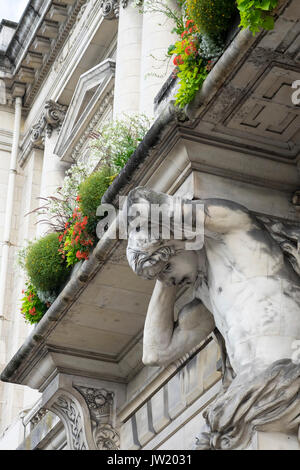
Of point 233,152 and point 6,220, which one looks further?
point 6,220

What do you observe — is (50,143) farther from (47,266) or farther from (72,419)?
(72,419)

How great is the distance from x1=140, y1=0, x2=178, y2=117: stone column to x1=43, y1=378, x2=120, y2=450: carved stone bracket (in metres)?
3.05

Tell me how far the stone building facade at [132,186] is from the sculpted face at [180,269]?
45cm

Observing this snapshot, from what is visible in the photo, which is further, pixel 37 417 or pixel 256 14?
pixel 37 417

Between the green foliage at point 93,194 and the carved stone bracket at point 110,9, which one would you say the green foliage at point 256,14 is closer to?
the green foliage at point 93,194

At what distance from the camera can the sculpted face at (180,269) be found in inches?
285

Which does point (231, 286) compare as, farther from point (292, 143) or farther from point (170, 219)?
point (292, 143)

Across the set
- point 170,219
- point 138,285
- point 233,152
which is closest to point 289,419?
point 170,219

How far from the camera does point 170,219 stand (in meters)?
6.93

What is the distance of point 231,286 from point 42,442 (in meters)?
6.21

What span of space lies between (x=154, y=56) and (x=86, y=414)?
410 centimetres

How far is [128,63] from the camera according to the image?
12.8 meters

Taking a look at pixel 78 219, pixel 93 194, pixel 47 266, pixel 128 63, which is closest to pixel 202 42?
pixel 93 194

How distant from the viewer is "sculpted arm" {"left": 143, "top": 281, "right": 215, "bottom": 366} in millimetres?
7512
